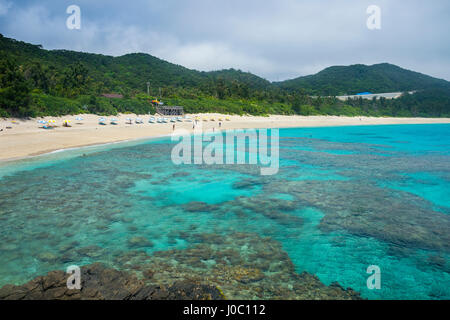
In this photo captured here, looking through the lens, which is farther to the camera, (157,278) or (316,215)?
(316,215)

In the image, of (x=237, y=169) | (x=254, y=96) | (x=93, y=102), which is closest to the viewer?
(x=237, y=169)

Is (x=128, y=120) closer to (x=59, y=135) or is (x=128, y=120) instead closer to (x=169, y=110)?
(x=169, y=110)

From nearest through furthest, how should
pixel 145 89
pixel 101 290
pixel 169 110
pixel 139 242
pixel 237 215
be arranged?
pixel 101 290 < pixel 139 242 < pixel 237 215 < pixel 169 110 < pixel 145 89

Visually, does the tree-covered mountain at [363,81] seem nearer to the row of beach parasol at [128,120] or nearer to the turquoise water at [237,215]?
the row of beach parasol at [128,120]

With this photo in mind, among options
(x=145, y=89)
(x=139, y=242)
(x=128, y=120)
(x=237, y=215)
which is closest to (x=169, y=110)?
(x=128, y=120)

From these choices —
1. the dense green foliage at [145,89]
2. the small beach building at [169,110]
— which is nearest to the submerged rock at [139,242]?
the dense green foliage at [145,89]

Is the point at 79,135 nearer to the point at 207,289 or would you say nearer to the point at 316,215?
the point at 316,215
